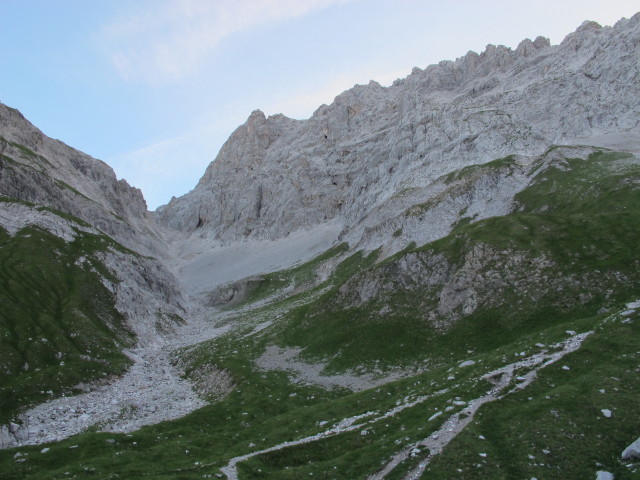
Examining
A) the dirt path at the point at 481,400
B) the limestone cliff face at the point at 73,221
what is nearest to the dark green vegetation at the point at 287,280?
the limestone cliff face at the point at 73,221

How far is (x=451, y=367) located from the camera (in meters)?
34.7

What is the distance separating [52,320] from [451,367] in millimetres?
55941

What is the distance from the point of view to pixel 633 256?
44562mm

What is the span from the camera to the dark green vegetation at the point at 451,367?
2105 cm

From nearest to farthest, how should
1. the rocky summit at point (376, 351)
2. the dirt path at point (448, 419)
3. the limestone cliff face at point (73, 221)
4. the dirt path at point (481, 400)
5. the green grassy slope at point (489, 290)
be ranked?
1. the dirt path at point (481, 400)
2. the dirt path at point (448, 419)
3. the rocky summit at point (376, 351)
4. the green grassy slope at point (489, 290)
5. the limestone cliff face at point (73, 221)

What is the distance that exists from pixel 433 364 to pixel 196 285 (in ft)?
485

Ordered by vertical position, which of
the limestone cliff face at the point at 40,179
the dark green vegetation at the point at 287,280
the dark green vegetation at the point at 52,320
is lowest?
the dark green vegetation at the point at 287,280

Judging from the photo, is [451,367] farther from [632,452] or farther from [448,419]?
[632,452]

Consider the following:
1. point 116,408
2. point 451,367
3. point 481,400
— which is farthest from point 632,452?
point 116,408

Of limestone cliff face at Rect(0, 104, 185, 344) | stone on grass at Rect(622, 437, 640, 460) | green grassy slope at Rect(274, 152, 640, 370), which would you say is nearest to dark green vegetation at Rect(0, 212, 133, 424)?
limestone cliff face at Rect(0, 104, 185, 344)

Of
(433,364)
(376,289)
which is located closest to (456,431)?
(433,364)

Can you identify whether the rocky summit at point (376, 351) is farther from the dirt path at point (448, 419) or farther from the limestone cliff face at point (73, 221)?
the limestone cliff face at point (73, 221)

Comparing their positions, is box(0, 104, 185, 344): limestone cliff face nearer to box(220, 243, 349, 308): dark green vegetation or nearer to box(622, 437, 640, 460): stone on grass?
box(220, 243, 349, 308): dark green vegetation

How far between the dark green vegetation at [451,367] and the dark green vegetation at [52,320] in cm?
1256
